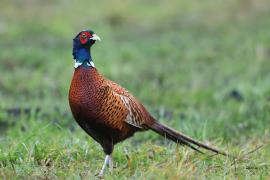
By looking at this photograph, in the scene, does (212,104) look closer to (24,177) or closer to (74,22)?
(24,177)

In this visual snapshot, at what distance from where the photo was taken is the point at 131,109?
6.06 m

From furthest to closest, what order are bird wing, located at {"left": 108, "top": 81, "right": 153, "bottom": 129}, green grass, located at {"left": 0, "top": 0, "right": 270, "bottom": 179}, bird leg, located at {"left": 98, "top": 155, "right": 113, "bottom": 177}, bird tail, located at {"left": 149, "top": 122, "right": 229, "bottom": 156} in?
bird tail, located at {"left": 149, "top": 122, "right": 229, "bottom": 156}, bird wing, located at {"left": 108, "top": 81, "right": 153, "bottom": 129}, green grass, located at {"left": 0, "top": 0, "right": 270, "bottom": 179}, bird leg, located at {"left": 98, "top": 155, "right": 113, "bottom": 177}

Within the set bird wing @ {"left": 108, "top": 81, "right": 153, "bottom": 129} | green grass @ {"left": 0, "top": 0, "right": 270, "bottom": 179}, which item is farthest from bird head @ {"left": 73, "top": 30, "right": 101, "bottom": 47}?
green grass @ {"left": 0, "top": 0, "right": 270, "bottom": 179}

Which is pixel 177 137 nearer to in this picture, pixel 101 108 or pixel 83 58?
pixel 101 108

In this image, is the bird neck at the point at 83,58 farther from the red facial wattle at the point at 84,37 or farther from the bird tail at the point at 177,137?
the bird tail at the point at 177,137

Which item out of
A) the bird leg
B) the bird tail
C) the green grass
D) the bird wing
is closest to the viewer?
the bird leg

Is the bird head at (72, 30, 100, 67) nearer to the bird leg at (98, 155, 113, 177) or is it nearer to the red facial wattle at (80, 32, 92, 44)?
the red facial wattle at (80, 32, 92, 44)

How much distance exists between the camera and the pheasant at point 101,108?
18.7 feet

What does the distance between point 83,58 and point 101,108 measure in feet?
1.54

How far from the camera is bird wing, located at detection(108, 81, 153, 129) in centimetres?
599

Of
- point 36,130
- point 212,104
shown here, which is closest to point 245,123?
point 212,104

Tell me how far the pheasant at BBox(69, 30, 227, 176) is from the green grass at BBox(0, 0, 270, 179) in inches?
7.6

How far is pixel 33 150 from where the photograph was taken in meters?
5.91

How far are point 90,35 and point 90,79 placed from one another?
1.35ft
